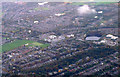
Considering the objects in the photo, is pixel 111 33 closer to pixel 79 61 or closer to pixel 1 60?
pixel 79 61

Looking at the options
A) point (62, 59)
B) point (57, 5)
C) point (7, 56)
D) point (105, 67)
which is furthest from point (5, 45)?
point (57, 5)

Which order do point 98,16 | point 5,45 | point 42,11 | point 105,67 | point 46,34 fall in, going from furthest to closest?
1. point 42,11
2. point 98,16
3. point 46,34
4. point 5,45
5. point 105,67

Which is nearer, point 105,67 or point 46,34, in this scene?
point 105,67

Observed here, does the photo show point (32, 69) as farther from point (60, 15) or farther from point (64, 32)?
point (60, 15)

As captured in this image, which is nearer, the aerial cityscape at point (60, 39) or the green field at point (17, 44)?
the aerial cityscape at point (60, 39)

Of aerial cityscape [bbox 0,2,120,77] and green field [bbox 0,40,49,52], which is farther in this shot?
green field [bbox 0,40,49,52]

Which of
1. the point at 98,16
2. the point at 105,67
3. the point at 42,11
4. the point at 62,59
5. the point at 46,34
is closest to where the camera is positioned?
the point at 105,67

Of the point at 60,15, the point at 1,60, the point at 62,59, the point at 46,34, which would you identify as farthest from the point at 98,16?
the point at 1,60

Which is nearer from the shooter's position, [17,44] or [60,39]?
[17,44]
